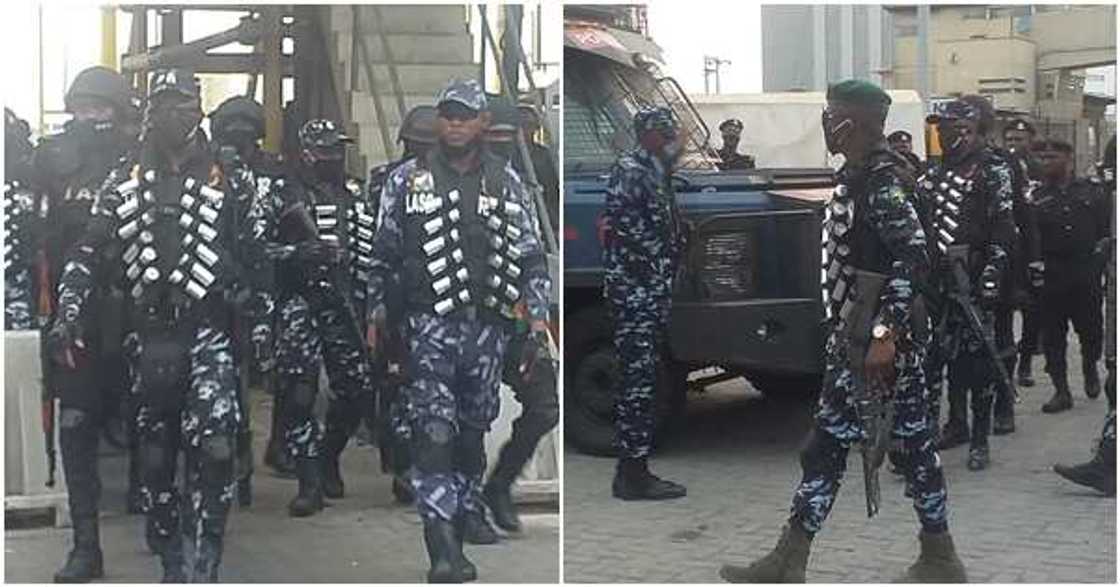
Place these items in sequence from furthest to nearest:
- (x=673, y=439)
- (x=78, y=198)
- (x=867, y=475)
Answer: (x=673, y=439), (x=867, y=475), (x=78, y=198)

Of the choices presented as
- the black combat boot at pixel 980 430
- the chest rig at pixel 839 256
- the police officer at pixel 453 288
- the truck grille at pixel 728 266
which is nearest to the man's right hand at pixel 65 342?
the police officer at pixel 453 288

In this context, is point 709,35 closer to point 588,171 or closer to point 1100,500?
point 588,171

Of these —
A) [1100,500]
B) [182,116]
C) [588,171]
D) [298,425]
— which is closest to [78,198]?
[182,116]

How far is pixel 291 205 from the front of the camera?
18.2ft

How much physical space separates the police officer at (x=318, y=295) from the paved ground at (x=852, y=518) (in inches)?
26.5

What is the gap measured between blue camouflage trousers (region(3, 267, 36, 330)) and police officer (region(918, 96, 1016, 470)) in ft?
8.42

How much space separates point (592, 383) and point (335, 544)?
880 millimetres

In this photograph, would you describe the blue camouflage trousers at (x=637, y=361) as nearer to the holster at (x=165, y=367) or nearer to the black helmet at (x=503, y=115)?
the black helmet at (x=503, y=115)

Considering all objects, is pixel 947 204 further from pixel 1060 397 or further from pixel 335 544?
pixel 335 544

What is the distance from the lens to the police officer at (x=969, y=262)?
19.6 feet

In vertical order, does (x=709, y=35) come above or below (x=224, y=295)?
above

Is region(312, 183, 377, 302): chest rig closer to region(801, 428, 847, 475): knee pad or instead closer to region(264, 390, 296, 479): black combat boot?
region(264, 390, 296, 479): black combat boot

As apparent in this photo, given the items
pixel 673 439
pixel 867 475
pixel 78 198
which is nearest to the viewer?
pixel 78 198

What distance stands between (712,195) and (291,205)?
129 centimetres
